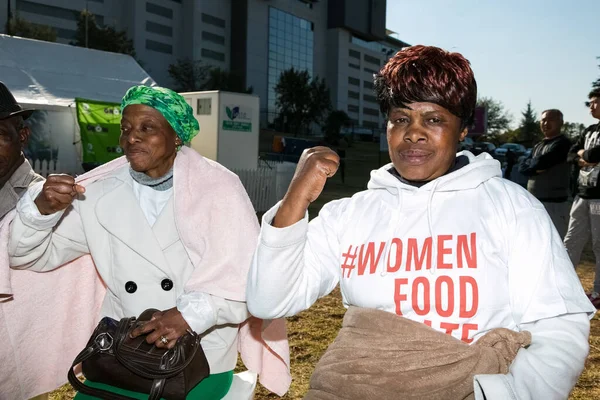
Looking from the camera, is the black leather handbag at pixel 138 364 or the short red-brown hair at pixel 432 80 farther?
the black leather handbag at pixel 138 364

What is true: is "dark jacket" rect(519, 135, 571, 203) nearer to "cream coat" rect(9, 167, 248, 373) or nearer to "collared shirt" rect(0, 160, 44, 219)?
"cream coat" rect(9, 167, 248, 373)

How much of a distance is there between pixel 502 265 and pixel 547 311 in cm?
21

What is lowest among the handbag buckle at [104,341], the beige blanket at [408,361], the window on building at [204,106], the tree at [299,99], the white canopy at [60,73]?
the handbag buckle at [104,341]

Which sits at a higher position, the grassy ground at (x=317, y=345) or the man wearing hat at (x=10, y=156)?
the man wearing hat at (x=10, y=156)

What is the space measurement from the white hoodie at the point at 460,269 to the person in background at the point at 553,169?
5.53 m

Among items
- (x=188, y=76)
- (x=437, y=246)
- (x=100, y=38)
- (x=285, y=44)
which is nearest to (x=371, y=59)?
(x=285, y=44)

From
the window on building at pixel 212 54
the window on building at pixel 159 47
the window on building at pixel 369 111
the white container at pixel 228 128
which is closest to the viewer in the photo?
the white container at pixel 228 128

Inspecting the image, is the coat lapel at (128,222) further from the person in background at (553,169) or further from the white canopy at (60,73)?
the white canopy at (60,73)

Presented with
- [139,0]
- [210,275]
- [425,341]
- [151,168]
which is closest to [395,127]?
[425,341]

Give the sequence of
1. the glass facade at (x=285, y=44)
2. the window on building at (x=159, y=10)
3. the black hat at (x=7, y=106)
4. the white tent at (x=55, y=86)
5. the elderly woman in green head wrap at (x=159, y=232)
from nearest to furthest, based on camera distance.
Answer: the elderly woman in green head wrap at (x=159, y=232), the black hat at (x=7, y=106), the white tent at (x=55, y=86), the window on building at (x=159, y=10), the glass facade at (x=285, y=44)

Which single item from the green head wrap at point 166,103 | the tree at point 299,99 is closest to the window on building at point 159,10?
the tree at point 299,99

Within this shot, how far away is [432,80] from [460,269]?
0.68 m

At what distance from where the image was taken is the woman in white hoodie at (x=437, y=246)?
175 centimetres

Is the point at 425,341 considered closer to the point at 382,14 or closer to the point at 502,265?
the point at 502,265
